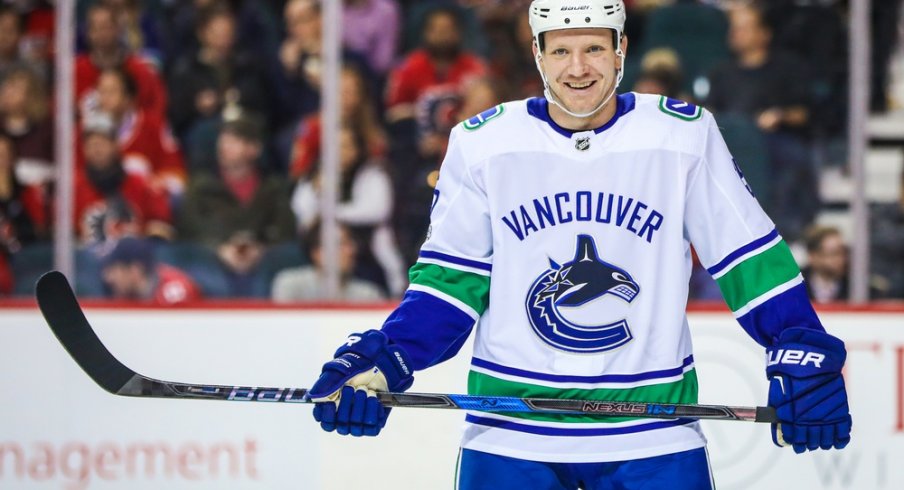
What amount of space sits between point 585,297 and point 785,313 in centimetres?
31

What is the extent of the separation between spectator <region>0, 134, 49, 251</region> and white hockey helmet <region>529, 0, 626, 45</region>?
267cm

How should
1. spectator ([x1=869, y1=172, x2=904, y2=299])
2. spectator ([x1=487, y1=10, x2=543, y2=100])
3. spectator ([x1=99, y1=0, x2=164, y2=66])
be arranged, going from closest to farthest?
spectator ([x1=869, y1=172, x2=904, y2=299])
spectator ([x1=487, y1=10, x2=543, y2=100])
spectator ([x1=99, y1=0, x2=164, y2=66])

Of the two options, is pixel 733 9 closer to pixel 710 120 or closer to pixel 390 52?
pixel 390 52

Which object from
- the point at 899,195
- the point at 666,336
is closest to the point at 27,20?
the point at 899,195

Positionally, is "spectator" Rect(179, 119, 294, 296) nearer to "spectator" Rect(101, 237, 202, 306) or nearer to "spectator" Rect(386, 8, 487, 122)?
"spectator" Rect(101, 237, 202, 306)

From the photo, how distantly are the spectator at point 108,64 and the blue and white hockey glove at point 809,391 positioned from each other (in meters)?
3.08

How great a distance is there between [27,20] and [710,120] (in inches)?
129

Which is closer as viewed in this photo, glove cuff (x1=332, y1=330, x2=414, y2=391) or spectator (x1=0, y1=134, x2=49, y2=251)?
glove cuff (x1=332, y1=330, x2=414, y2=391)

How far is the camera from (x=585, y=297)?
2072 millimetres

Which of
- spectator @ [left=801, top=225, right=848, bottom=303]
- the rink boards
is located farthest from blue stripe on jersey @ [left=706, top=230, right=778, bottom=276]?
spectator @ [left=801, top=225, right=848, bottom=303]

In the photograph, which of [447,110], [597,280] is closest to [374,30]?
[447,110]

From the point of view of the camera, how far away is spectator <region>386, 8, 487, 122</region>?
4.61 meters

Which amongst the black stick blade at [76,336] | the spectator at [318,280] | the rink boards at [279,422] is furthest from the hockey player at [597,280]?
the spectator at [318,280]

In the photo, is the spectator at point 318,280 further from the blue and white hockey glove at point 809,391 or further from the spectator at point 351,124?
the blue and white hockey glove at point 809,391
